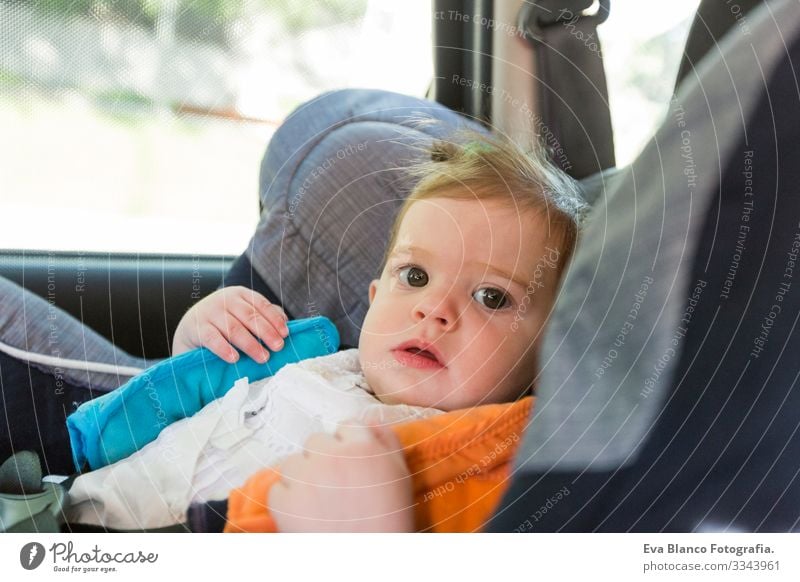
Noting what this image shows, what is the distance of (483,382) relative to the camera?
519mm

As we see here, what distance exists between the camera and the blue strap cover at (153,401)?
1.70 feet

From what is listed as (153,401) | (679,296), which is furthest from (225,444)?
(679,296)

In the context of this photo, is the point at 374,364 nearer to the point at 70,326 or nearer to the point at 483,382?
the point at 483,382

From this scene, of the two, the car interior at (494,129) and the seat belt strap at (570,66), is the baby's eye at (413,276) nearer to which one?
the car interior at (494,129)

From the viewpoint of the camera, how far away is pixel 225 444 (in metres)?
0.51

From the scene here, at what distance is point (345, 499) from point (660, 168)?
0.26 metres

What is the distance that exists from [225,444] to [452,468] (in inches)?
5.5

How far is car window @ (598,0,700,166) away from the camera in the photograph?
0.61m

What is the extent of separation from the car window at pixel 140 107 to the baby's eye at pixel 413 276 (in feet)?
0.42

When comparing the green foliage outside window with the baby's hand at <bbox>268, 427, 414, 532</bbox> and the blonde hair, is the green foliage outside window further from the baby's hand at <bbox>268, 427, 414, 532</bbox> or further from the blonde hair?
the baby's hand at <bbox>268, 427, 414, 532</bbox>

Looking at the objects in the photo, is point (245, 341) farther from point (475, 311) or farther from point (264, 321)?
point (475, 311)

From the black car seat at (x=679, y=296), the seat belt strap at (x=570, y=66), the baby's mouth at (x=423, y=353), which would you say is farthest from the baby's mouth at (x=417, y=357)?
the seat belt strap at (x=570, y=66)

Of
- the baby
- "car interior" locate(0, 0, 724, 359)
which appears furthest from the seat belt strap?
the baby

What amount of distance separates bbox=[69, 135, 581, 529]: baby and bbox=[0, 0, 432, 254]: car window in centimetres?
9
